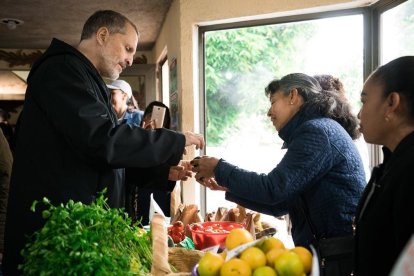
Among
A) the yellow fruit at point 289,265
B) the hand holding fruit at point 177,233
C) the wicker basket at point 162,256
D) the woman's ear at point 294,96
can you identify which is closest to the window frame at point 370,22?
the woman's ear at point 294,96

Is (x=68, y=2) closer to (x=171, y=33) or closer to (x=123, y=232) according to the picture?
(x=171, y=33)

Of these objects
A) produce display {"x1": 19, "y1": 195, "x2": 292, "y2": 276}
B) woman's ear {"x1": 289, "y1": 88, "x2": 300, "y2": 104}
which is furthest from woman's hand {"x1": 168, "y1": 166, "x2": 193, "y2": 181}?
produce display {"x1": 19, "y1": 195, "x2": 292, "y2": 276}

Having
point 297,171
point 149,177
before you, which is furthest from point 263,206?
point 149,177

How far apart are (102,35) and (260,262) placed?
3.70 ft

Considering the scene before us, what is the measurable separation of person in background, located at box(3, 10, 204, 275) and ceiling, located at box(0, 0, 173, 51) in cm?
241

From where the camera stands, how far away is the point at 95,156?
143cm

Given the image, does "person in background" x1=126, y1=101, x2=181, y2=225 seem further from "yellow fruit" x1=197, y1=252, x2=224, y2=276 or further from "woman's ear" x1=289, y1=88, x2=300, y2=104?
"yellow fruit" x1=197, y1=252, x2=224, y2=276

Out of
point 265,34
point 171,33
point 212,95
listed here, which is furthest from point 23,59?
point 265,34

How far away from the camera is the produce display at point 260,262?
0.92m

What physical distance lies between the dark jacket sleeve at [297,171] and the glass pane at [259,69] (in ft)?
4.14

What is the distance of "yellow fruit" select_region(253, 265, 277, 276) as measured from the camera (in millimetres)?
918

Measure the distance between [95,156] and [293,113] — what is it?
0.79 metres

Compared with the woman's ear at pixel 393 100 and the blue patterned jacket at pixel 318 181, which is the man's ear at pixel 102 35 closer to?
the blue patterned jacket at pixel 318 181

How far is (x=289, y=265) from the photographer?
0.91 metres
